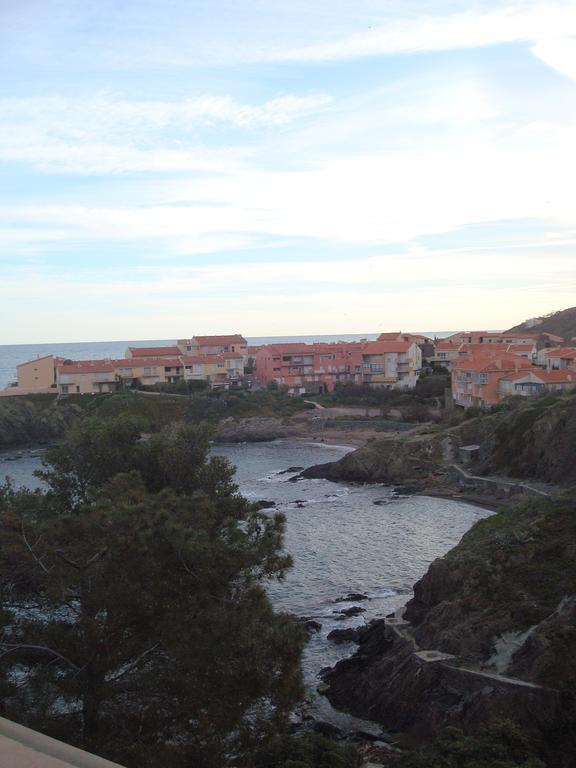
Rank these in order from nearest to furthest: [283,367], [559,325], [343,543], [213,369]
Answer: [343,543], [283,367], [213,369], [559,325]

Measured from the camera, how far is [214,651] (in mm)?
9625

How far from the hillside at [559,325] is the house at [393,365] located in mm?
39851

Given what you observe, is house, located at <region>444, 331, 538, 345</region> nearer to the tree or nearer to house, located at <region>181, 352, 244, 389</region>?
house, located at <region>181, 352, 244, 389</region>

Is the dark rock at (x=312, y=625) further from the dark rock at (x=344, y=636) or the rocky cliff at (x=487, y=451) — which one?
the rocky cliff at (x=487, y=451)

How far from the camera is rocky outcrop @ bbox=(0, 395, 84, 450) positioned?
65.6 m

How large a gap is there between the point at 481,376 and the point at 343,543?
31.2 metres

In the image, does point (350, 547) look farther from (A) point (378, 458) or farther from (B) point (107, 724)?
(B) point (107, 724)

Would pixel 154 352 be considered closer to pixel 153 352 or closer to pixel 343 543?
pixel 153 352

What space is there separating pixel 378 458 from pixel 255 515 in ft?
117

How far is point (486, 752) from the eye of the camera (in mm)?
11375

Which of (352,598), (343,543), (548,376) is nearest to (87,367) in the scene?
(548,376)

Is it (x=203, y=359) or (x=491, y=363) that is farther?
(x=203, y=359)

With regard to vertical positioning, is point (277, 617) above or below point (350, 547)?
above

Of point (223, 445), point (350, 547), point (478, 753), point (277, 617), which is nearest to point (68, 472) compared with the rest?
point (277, 617)
